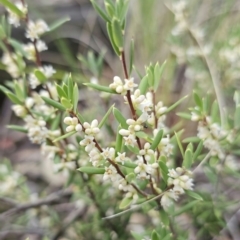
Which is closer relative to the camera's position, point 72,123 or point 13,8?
point 72,123

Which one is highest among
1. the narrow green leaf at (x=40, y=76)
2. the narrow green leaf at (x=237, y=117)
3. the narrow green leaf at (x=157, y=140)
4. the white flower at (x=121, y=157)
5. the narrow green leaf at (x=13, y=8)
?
the narrow green leaf at (x=13, y=8)

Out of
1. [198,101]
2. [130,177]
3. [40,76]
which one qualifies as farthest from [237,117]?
[40,76]

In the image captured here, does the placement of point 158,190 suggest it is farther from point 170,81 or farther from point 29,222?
point 170,81

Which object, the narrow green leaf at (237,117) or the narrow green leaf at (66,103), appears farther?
the narrow green leaf at (237,117)

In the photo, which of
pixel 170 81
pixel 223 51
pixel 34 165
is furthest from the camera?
pixel 34 165

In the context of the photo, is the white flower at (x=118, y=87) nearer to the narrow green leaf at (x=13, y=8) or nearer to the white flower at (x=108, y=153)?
the white flower at (x=108, y=153)

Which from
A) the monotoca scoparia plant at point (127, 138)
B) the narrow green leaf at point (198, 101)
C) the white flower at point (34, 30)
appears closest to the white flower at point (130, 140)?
the monotoca scoparia plant at point (127, 138)

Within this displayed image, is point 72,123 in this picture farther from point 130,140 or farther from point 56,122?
point 56,122

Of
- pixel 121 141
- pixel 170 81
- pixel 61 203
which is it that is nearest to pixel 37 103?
pixel 121 141
